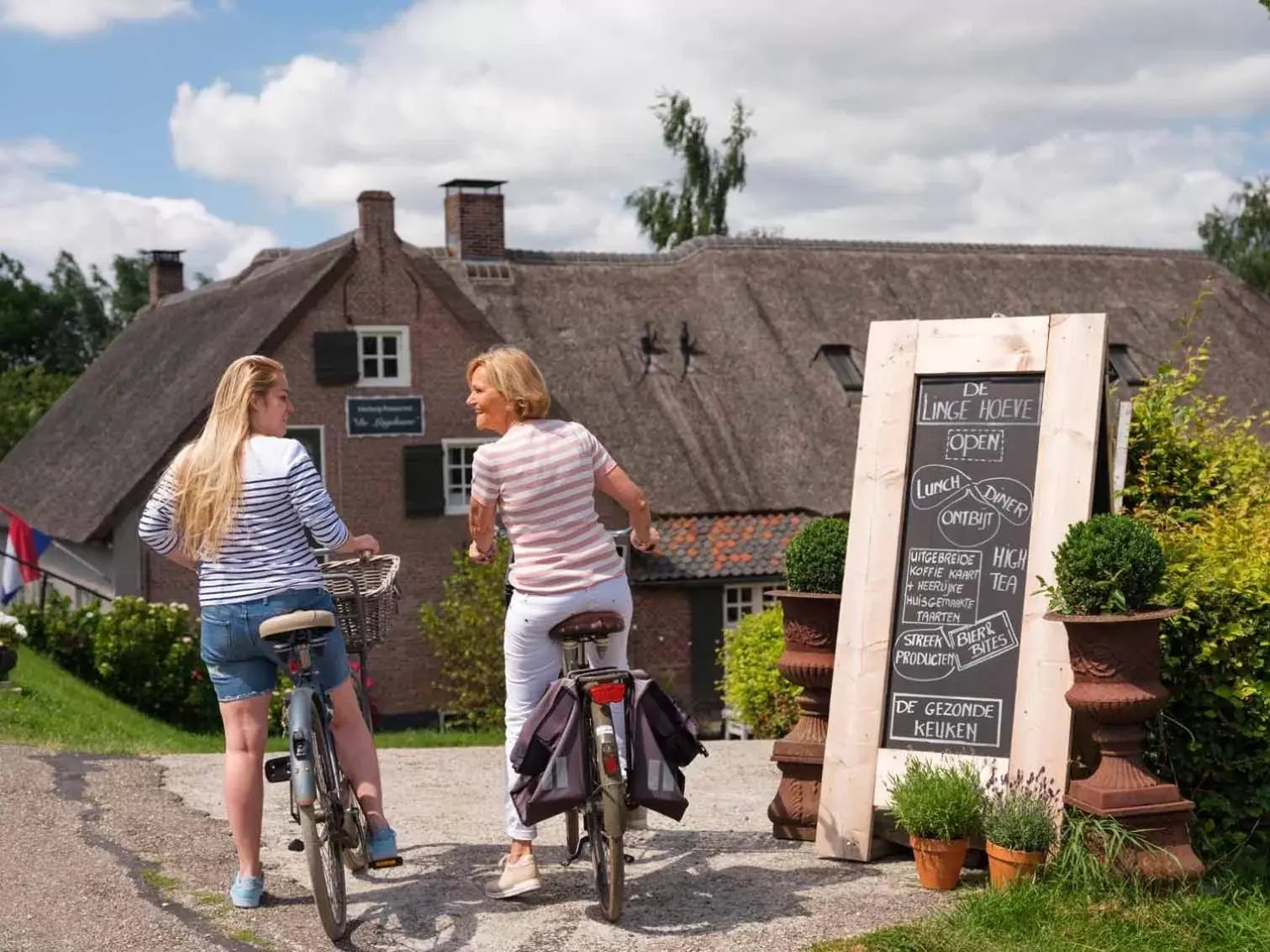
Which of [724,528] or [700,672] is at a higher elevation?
[724,528]

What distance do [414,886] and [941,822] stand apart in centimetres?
200

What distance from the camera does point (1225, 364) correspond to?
34.3 meters

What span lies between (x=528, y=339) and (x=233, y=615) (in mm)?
24484

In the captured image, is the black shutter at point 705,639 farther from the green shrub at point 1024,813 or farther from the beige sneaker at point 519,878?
the beige sneaker at point 519,878

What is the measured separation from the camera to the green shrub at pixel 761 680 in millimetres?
14055

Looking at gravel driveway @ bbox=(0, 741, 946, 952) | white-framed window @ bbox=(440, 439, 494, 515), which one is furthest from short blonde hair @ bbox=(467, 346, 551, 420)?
white-framed window @ bbox=(440, 439, 494, 515)

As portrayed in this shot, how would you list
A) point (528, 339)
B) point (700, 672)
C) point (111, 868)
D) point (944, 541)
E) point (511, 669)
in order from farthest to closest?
point (528, 339) → point (700, 672) → point (944, 541) → point (111, 868) → point (511, 669)

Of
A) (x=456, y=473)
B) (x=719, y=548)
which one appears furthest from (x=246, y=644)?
(x=456, y=473)

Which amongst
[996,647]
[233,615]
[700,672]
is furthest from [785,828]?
[700,672]

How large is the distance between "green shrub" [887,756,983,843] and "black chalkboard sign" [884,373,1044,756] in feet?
1.01

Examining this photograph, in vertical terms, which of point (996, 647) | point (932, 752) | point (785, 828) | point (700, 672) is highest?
point (996, 647)

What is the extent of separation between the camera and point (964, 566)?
258 inches

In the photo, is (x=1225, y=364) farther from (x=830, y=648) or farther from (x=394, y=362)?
(x=830, y=648)

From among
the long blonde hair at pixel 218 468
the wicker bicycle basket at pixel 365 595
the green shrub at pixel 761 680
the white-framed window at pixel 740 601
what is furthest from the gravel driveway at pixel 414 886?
the white-framed window at pixel 740 601
